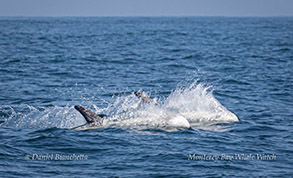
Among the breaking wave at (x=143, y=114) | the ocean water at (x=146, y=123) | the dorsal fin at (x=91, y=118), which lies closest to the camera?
the ocean water at (x=146, y=123)

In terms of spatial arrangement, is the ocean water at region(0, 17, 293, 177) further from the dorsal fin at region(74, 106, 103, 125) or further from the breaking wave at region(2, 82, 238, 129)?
the dorsal fin at region(74, 106, 103, 125)

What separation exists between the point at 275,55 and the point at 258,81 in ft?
43.1

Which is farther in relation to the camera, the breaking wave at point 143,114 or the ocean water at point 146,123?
the breaking wave at point 143,114

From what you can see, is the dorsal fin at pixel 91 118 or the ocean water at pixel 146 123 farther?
the dorsal fin at pixel 91 118

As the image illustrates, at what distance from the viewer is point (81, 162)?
10.9 metres

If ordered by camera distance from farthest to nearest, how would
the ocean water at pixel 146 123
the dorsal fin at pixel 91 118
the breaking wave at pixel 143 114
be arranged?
1. the breaking wave at pixel 143 114
2. the dorsal fin at pixel 91 118
3. the ocean water at pixel 146 123

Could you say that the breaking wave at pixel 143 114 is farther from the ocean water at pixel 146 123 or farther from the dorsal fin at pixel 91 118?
the dorsal fin at pixel 91 118

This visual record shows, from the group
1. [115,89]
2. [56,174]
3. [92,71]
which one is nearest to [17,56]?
[92,71]

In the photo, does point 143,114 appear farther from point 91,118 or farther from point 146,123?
point 91,118

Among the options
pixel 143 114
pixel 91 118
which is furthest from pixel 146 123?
pixel 91 118

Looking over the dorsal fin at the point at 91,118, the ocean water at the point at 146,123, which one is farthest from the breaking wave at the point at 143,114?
the dorsal fin at the point at 91,118

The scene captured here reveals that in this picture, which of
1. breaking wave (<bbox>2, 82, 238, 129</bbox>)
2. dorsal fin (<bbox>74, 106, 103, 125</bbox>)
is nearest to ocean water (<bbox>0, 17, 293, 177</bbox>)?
breaking wave (<bbox>2, 82, 238, 129</bbox>)

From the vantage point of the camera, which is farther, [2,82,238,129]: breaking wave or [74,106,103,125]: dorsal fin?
[2,82,238,129]: breaking wave

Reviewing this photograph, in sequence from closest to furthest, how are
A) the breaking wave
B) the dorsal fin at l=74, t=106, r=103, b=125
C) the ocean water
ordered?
the ocean water → the dorsal fin at l=74, t=106, r=103, b=125 → the breaking wave
